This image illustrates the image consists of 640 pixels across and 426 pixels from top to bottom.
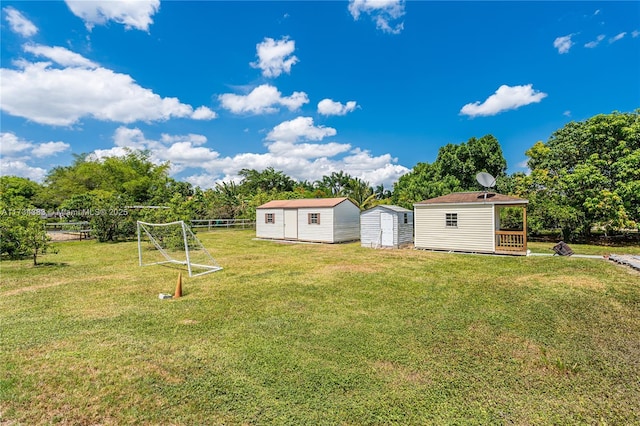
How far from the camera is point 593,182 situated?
17469mm

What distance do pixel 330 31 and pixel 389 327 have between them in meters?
18.9

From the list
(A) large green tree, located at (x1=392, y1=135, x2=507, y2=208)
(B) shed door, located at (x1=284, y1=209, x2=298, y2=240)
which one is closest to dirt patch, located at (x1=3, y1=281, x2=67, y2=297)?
(B) shed door, located at (x1=284, y1=209, x2=298, y2=240)

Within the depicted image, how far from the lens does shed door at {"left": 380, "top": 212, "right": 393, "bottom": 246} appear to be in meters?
17.4

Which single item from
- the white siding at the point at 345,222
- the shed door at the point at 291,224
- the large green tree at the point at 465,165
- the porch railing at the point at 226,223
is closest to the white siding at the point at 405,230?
the white siding at the point at 345,222

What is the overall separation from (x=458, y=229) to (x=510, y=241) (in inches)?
90.3

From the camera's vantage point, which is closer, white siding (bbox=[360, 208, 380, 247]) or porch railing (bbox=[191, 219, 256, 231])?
white siding (bbox=[360, 208, 380, 247])

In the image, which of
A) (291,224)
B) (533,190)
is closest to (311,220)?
(291,224)

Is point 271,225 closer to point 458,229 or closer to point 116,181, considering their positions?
point 458,229

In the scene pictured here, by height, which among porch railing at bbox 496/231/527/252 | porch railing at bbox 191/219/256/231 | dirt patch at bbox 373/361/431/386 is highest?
porch railing at bbox 191/219/256/231

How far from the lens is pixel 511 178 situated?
2697cm

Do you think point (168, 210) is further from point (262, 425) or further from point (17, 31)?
point (262, 425)

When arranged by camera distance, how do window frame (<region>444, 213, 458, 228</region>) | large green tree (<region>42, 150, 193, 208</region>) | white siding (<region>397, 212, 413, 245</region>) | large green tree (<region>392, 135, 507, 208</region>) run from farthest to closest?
Result: large green tree (<region>42, 150, 193, 208</region>), large green tree (<region>392, 135, 507, 208</region>), white siding (<region>397, 212, 413, 245</region>), window frame (<region>444, 213, 458, 228</region>)

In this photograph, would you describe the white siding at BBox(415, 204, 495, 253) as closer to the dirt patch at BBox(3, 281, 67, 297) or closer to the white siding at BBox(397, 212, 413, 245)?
the white siding at BBox(397, 212, 413, 245)

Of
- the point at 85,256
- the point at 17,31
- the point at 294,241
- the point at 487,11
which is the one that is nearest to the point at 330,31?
the point at 487,11
